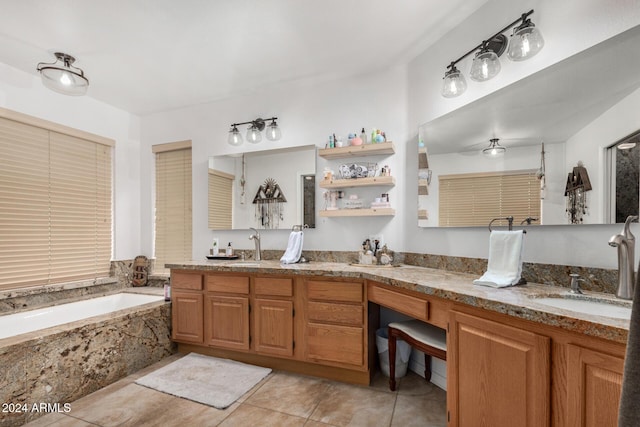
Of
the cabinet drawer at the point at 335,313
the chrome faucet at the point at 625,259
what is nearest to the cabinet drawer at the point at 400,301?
the cabinet drawer at the point at 335,313

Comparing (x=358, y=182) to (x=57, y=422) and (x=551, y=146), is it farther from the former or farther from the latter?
(x=57, y=422)

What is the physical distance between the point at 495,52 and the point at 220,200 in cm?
275

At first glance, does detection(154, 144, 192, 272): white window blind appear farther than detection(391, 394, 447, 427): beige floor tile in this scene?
Yes

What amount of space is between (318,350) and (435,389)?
0.90m

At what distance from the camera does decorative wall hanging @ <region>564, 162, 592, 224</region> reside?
150 cm

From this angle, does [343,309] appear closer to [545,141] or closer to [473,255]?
[473,255]

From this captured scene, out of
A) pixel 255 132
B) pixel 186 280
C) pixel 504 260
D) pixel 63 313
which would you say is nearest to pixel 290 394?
pixel 186 280

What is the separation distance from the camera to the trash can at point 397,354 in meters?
2.33

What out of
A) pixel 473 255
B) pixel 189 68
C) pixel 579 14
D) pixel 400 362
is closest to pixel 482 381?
pixel 473 255

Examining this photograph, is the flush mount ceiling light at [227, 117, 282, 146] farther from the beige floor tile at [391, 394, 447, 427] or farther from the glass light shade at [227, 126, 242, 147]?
the beige floor tile at [391, 394, 447, 427]

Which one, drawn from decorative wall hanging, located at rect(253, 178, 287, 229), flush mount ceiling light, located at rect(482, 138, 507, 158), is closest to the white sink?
flush mount ceiling light, located at rect(482, 138, 507, 158)

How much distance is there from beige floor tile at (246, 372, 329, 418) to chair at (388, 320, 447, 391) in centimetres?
57

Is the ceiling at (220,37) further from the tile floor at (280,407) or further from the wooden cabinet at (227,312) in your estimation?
the tile floor at (280,407)

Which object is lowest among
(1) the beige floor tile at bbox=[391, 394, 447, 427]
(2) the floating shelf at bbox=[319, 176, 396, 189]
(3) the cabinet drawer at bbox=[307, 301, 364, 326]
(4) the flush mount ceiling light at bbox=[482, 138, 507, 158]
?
(1) the beige floor tile at bbox=[391, 394, 447, 427]
